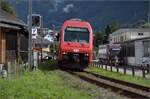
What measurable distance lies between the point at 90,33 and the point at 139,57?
17.7 m

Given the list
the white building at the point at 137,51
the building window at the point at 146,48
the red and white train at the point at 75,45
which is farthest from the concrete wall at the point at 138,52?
the red and white train at the point at 75,45

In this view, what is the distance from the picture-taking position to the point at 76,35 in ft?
127

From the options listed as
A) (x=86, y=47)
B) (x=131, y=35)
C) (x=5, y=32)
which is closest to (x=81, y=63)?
(x=86, y=47)

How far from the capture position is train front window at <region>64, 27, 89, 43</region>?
38478 mm

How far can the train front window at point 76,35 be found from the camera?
38.5 meters

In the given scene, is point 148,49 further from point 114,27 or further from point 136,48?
point 114,27

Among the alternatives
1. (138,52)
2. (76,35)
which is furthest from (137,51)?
(76,35)

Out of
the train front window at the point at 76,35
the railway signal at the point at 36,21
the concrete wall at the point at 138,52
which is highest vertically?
the railway signal at the point at 36,21

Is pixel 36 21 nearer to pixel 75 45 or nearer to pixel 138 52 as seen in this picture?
pixel 75 45

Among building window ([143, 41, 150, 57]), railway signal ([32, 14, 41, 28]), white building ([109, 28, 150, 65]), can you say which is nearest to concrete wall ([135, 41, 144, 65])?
white building ([109, 28, 150, 65])

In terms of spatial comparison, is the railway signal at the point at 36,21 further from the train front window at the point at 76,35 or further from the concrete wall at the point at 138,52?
the concrete wall at the point at 138,52

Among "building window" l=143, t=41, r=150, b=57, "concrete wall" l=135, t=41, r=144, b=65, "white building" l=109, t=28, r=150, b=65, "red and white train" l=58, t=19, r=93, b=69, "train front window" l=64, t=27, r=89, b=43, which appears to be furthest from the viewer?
"concrete wall" l=135, t=41, r=144, b=65

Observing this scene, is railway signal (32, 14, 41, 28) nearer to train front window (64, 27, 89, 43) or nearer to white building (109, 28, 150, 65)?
train front window (64, 27, 89, 43)

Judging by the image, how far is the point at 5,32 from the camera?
30062mm
